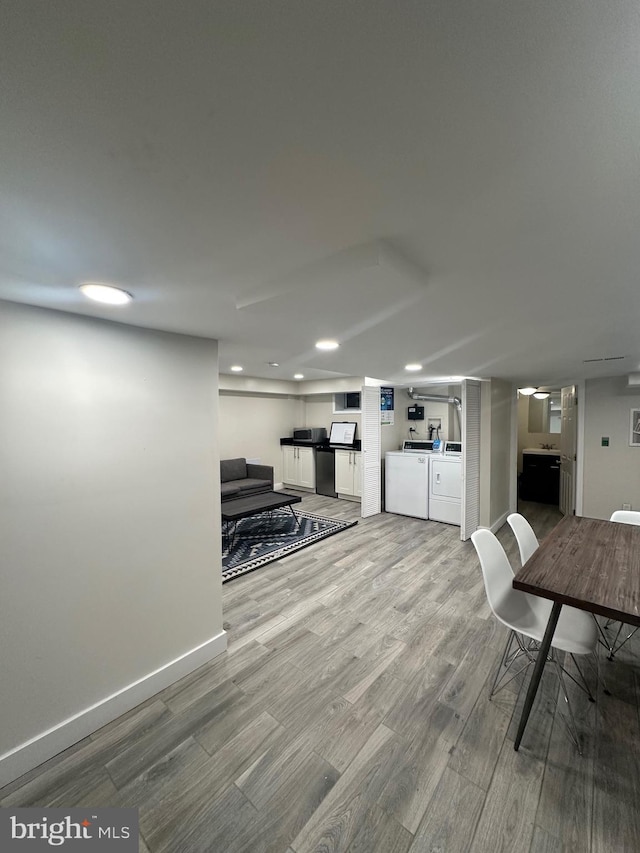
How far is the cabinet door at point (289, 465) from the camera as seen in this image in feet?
22.1

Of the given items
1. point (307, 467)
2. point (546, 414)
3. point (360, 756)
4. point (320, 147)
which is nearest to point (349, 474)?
point (307, 467)

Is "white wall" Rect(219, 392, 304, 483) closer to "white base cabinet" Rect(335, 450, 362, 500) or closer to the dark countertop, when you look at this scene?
the dark countertop

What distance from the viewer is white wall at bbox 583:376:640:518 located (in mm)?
4148

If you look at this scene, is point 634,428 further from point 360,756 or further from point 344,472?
point 360,756

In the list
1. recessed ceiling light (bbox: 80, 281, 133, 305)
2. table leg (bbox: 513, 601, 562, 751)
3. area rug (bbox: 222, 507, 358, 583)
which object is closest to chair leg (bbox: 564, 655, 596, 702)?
table leg (bbox: 513, 601, 562, 751)

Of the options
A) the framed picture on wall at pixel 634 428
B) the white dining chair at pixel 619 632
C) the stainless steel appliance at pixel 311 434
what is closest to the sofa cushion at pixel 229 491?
the stainless steel appliance at pixel 311 434

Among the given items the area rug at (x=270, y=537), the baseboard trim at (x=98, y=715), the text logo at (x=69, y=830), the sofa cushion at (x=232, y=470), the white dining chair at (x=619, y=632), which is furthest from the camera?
the sofa cushion at (x=232, y=470)

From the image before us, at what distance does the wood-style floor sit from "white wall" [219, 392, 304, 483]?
3928 mm

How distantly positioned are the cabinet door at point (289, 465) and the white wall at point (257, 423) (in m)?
0.09

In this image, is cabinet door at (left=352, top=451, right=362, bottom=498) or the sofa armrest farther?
cabinet door at (left=352, top=451, right=362, bottom=498)

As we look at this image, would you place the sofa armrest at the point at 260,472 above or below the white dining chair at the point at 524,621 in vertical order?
above

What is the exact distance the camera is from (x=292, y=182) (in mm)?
697

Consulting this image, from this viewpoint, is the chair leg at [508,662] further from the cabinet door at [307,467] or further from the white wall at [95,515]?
the cabinet door at [307,467]

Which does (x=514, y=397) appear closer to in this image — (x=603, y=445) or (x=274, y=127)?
(x=603, y=445)
